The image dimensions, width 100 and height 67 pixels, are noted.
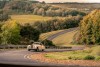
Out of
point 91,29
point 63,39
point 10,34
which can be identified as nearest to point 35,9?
point 63,39

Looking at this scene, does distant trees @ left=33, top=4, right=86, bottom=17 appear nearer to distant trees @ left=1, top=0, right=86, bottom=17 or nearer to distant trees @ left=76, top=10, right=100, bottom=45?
distant trees @ left=1, top=0, right=86, bottom=17

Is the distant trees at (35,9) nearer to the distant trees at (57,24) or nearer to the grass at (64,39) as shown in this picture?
the distant trees at (57,24)

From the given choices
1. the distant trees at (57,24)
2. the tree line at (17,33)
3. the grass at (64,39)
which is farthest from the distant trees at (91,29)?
the distant trees at (57,24)

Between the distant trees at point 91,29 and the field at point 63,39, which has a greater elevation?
the distant trees at point 91,29

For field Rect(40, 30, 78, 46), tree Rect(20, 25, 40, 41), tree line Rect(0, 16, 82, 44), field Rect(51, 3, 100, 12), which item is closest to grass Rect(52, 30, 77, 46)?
field Rect(40, 30, 78, 46)

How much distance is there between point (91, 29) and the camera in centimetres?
10775

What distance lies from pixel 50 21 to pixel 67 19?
20.7 feet

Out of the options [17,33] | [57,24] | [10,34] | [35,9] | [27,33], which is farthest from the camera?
[35,9]

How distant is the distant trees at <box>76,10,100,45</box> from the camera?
105m

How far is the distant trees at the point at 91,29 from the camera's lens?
105137mm

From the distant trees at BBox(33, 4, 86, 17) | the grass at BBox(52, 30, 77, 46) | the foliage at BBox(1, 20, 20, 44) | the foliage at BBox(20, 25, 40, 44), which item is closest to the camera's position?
the foliage at BBox(1, 20, 20, 44)

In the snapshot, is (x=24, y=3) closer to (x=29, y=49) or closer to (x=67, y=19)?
(x=67, y=19)

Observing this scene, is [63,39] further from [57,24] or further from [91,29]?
[57,24]

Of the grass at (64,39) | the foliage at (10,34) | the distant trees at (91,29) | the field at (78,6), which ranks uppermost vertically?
the foliage at (10,34)
